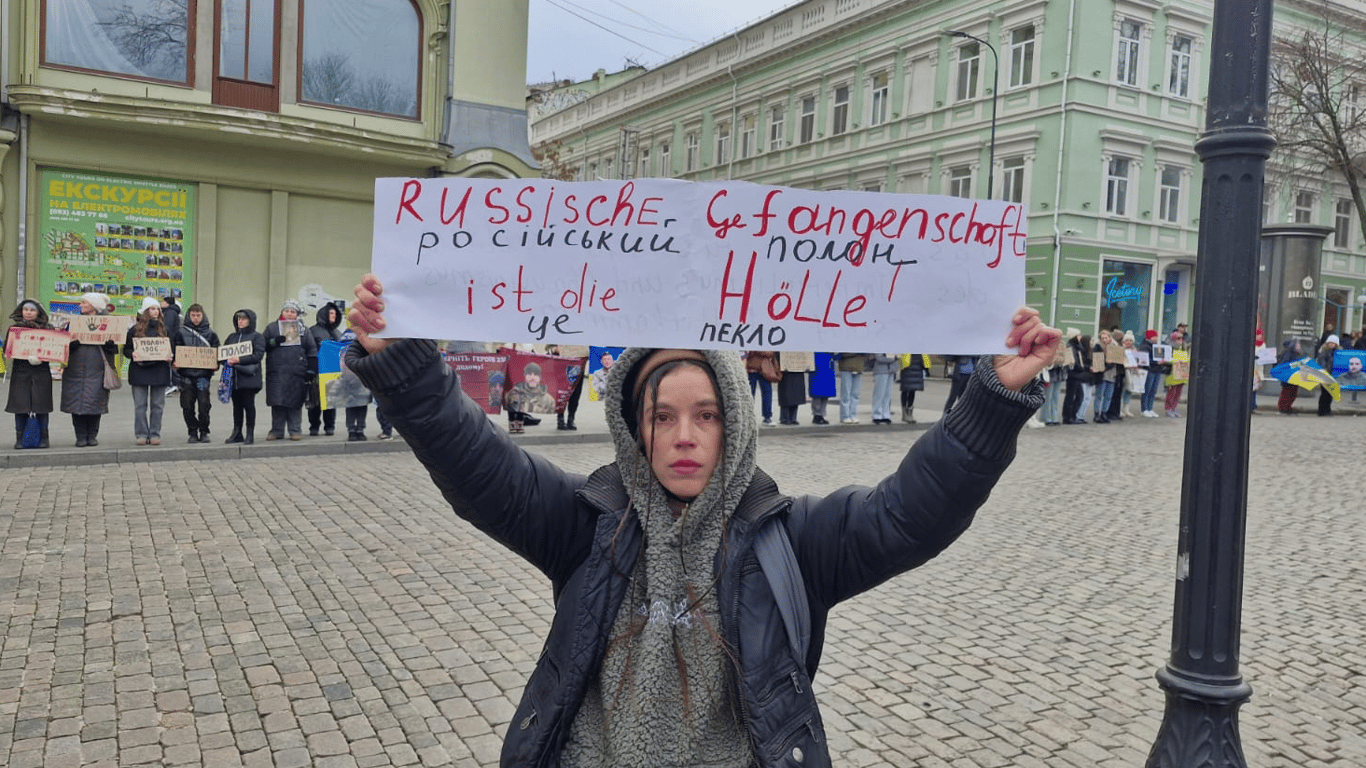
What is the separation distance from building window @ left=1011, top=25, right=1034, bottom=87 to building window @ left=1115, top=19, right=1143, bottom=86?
2642 mm

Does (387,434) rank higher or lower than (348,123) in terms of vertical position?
lower

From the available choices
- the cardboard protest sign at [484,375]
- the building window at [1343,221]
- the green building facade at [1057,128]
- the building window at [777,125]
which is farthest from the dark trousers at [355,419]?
the building window at [1343,221]

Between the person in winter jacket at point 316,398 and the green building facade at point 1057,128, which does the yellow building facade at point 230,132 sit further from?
the green building facade at point 1057,128

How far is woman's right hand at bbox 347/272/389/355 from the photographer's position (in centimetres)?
205

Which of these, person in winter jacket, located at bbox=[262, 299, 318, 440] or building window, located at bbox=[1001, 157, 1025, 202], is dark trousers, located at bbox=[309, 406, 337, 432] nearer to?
person in winter jacket, located at bbox=[262, 299, 318, 440]

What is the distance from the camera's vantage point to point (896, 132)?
3834 centimetres

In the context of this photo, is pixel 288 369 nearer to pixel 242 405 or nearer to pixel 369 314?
pixel 242 405

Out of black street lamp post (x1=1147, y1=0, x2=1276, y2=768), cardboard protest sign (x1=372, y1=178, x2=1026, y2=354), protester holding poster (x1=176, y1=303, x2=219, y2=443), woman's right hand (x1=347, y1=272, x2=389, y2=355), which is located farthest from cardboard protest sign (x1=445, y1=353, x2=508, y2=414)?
woman's right hand (x1=347, y1=272, x2=389, y2=355)

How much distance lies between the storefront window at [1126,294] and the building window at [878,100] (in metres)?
10.4

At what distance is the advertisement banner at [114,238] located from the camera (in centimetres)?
1784

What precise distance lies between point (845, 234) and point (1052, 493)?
8.53 metres

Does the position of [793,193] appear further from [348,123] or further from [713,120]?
[713,120]

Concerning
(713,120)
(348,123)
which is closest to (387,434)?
(348,123)

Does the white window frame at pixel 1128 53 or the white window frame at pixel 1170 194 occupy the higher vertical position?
the white window frame at pixel 1128 53
